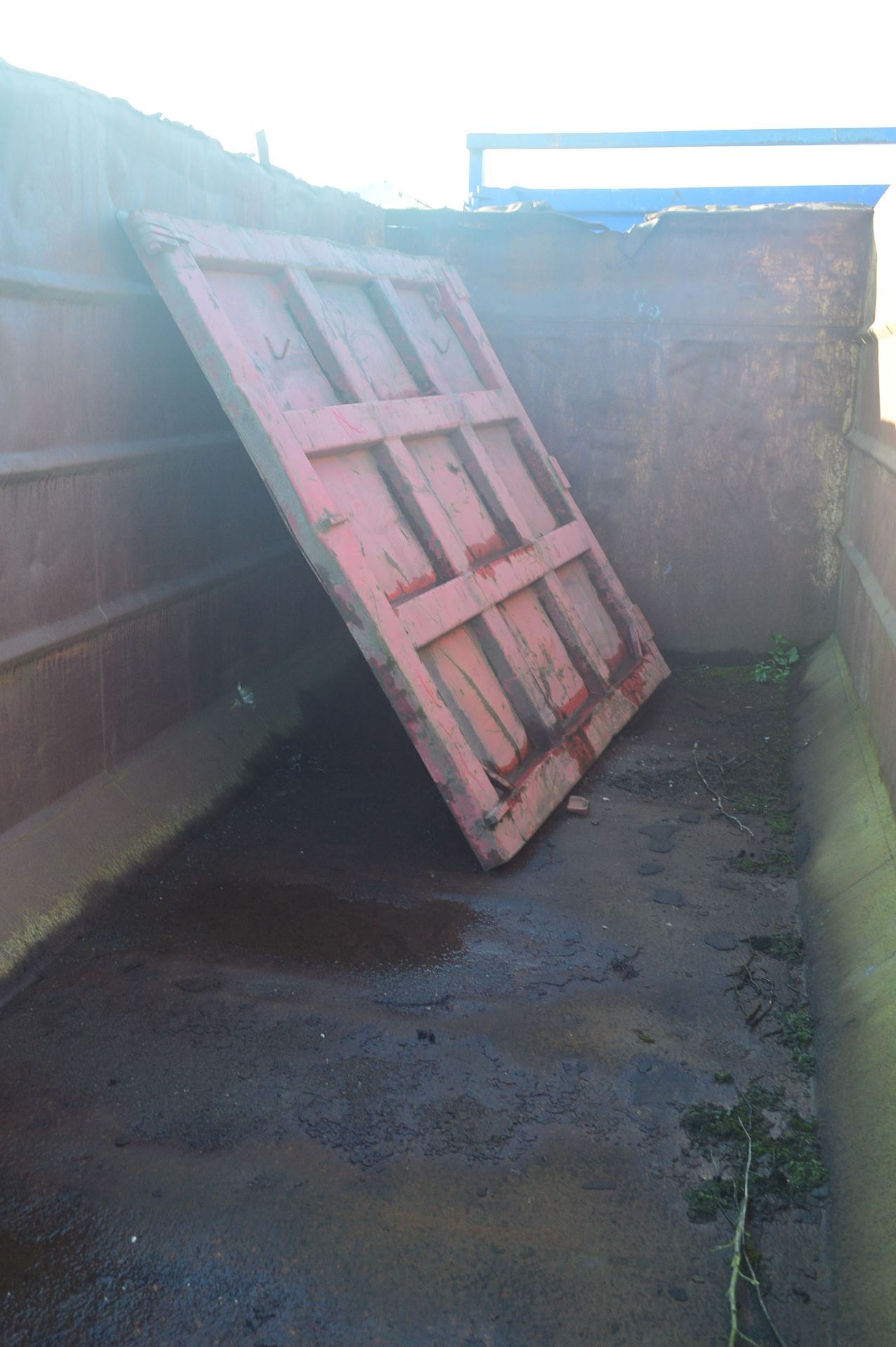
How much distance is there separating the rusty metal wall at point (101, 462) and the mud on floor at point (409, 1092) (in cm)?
60

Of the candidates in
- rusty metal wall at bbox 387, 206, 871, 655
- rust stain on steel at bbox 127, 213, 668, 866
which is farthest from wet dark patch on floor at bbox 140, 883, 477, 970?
rusty metal wall at bbox 387, 206, 871, 655

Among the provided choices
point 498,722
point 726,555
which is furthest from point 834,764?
point 726,555

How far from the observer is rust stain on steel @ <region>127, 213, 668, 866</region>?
11.2 ft

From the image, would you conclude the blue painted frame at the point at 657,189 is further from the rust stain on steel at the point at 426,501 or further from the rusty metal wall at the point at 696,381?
the rust stain on steel at the point at 426,501

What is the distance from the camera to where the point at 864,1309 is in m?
1.88

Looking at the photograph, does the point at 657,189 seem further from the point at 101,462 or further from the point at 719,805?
the point at 101,462

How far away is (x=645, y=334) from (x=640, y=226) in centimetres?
55

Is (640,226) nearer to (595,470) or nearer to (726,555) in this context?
(595,470)

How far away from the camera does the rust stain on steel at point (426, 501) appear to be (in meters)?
3.43

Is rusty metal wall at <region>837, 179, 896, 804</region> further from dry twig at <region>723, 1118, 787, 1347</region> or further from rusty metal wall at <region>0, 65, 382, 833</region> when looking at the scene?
rusty metal wall at <region>0, 65, 382, 833</region>

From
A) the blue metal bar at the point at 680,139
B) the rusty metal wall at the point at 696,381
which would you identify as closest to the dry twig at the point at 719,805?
the rusty metal wall at the point at 696,381

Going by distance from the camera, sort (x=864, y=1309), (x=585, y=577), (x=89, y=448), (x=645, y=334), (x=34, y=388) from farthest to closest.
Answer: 1. (x=645, y=334)
2. (x=585, y=577)
3. (x=89, y=448)
4. (x=34, y=388)
5. (x=864, y=1309)

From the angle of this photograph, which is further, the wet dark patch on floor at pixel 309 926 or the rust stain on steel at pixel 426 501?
the rust stain on steel at pixel 426 501

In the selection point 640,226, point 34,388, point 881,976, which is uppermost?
point 640,226
